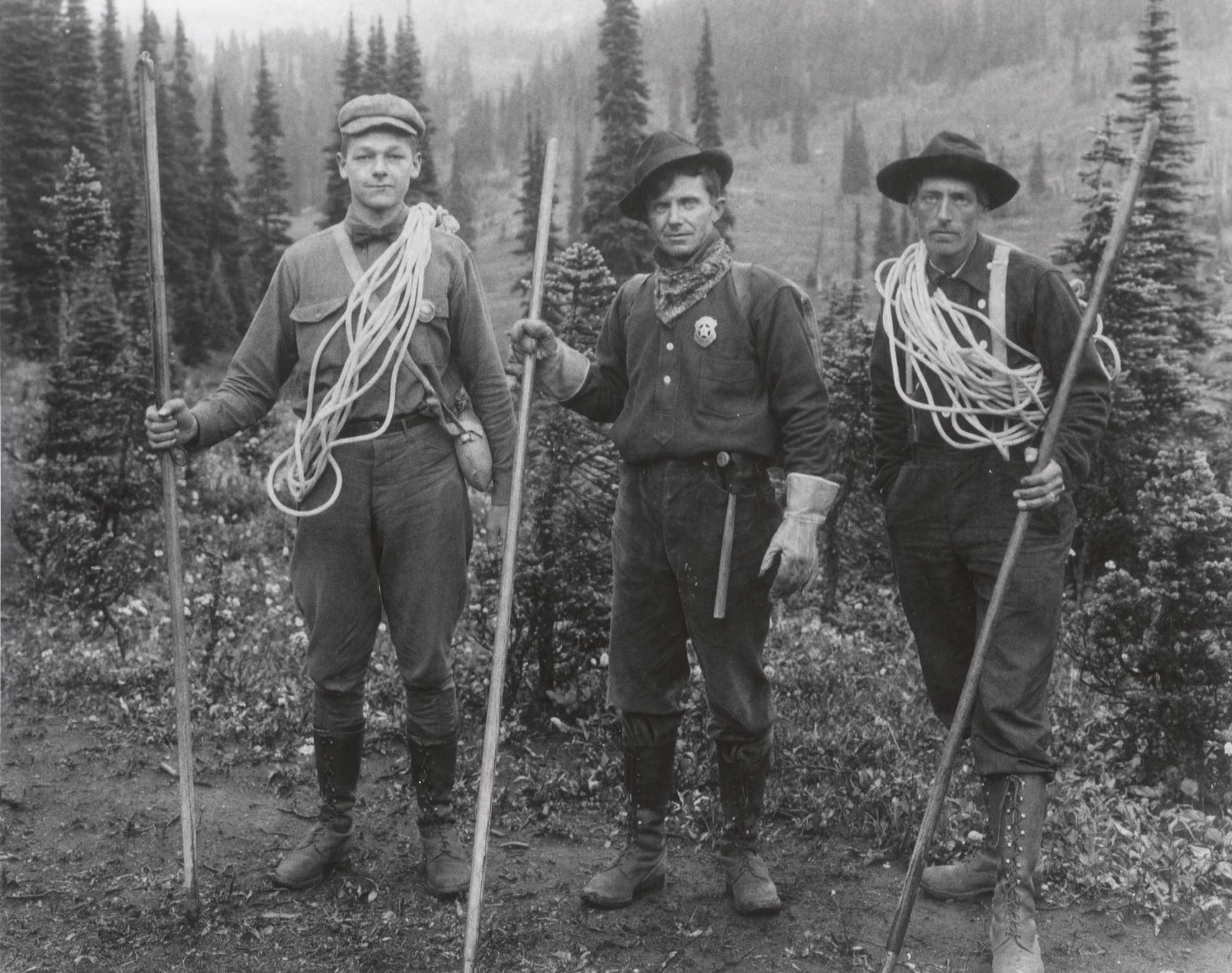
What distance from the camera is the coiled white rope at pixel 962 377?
144 inches

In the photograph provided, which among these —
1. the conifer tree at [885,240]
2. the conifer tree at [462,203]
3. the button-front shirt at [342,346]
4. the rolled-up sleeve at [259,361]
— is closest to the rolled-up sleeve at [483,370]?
the button-front shirt at [342,346]

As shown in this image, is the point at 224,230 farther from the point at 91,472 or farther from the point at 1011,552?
the point at 1011,552

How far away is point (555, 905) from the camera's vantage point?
4.13 metres

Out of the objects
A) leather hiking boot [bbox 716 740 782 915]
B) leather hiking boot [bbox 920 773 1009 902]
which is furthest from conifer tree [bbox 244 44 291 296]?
leather hiking boot [bbox 920 773 1009 902]

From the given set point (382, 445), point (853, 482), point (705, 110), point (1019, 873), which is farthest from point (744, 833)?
point (705, 110)

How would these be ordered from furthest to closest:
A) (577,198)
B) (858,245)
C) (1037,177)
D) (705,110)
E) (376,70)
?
(1037,177)
(577,198)
(858,245)
(376,70)
(705,110)

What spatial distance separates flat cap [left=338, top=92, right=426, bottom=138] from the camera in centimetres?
385

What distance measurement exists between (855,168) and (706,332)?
88.0 m

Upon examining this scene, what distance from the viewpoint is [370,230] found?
156 inches

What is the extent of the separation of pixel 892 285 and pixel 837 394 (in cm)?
507

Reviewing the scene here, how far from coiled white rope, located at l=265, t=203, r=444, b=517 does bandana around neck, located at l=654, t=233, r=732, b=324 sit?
895mm

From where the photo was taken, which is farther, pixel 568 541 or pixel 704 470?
pixel 568 541

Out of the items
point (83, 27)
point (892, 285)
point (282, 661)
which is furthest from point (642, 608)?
point (83, 27)

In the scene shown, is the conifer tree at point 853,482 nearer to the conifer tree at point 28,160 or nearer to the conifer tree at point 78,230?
the conifer tree at point 78,230
